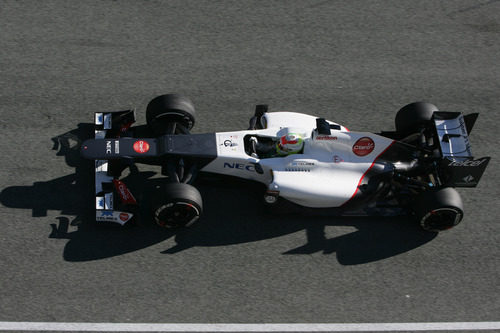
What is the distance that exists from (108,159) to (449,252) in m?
5.13

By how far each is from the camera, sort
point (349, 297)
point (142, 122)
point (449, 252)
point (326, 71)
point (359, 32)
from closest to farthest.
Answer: point (349, 297) → point (449, 252) → point (142, 122) → point (326, 71) → point (359, 32)

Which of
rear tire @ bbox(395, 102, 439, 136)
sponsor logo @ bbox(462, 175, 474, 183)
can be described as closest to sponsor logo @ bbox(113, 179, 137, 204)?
rear tire @ bbox(395, 102, 439, 136)

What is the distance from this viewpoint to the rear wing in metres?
8.23

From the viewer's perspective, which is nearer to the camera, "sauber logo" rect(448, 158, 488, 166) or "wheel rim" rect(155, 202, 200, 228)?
"wheel rim" rect(155, 202, 200, 228)

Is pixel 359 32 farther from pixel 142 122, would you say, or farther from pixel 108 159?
pixel 108 159

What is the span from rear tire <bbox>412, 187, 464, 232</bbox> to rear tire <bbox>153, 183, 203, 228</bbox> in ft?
10.2

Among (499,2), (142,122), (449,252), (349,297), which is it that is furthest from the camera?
(499,2)

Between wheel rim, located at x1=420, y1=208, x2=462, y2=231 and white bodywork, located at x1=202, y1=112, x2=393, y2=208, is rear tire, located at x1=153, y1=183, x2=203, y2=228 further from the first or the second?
wheel rim, located at x1=420, y1=208, x2=462, y2=231

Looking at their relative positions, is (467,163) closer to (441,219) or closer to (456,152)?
(456,152)

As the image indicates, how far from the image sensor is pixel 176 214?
27.0 ft

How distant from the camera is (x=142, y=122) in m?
9.90

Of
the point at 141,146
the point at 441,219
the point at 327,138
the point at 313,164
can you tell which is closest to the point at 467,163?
the point at 441,219

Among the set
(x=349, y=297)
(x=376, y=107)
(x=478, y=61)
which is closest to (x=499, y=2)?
Result: (x=478, y=61)

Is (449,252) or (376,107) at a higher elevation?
(376,107)
